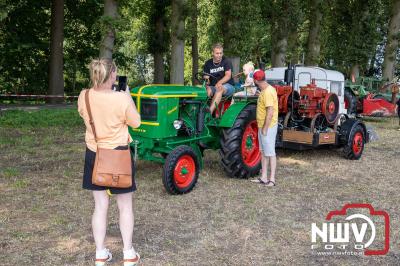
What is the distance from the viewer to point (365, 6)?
26.2 metres

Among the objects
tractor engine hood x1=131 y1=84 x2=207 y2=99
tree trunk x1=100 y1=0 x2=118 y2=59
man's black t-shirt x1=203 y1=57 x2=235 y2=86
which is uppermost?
tree trunk x1=100 y1=0 x2=118 y2=59

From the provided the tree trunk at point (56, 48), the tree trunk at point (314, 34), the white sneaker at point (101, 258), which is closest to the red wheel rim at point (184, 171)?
the white sneaker at point (101, 258)

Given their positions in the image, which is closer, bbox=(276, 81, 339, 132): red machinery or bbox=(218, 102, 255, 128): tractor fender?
bbox=(218, 102, 255, 128): tractor fender

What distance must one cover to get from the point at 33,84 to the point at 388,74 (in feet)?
55.0

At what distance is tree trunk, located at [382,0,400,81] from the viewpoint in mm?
20875

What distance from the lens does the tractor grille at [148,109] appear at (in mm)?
6090

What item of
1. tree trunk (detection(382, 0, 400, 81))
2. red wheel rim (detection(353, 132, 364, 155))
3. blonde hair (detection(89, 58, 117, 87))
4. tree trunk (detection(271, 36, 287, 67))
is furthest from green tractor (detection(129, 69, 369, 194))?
tree trunk (detection(382, 0, 400, 81))

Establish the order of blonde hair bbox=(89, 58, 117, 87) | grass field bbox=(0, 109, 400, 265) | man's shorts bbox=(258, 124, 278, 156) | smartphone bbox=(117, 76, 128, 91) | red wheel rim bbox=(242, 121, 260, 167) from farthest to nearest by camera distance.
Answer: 1. red wheel rim bbox=(242, 121, 260, 167)
2. man's shorts bbox=(258, 124, 278, 156)
3. smartphone bbox=(117, 76, 128, 91)
4. grass field bbox=(0, 109, 400, 265)
5. blonde hair bbox=(89, 58, 117, 87)

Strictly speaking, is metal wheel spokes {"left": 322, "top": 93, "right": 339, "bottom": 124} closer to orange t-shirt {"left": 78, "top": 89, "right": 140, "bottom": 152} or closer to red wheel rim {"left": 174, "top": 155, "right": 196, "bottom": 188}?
red wheel rim {"left": 174, "top": 155, "right": 196, "bottom": 188}

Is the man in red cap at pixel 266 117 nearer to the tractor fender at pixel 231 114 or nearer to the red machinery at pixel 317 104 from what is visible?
the tractor fender at pixel 231 114

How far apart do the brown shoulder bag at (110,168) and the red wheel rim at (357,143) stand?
626cm

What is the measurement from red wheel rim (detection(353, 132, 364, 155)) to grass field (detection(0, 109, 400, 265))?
249 millimetres

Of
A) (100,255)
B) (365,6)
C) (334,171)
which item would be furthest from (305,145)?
(365,6)

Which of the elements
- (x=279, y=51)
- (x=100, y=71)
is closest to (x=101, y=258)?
(x=100, y=71)
